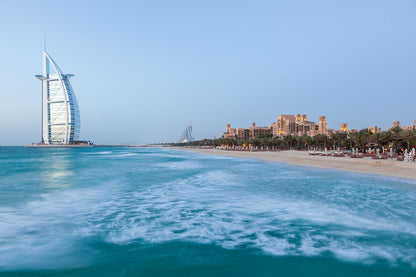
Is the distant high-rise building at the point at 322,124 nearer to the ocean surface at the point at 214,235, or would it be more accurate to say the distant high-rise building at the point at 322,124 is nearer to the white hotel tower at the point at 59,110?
the white hotel tower at the point at 59,110

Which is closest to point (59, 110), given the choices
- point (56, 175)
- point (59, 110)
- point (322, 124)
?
point (59, 110)

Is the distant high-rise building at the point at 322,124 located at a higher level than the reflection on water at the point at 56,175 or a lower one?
higher

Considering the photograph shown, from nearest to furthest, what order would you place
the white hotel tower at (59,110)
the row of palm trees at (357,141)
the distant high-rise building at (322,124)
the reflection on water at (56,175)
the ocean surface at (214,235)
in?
the ocean surface at (214,235)
the reflection on water at (56,175)
the row of palm trees at (357,141)
the white hotel tower at (59,110)
the distant high-rise building at (322,124)

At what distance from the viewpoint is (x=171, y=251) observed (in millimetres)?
6059

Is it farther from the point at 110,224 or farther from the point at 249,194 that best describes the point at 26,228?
the point at 249,194

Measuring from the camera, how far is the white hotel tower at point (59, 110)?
134 meters

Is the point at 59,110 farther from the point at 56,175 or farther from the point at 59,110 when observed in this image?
the point at 56,175

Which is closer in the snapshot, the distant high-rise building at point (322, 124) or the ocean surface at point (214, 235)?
the ocean surface at point (214, 235)

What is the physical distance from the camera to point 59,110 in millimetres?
135500

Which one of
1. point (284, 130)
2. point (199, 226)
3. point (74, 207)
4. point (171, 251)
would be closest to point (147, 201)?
point (74, 207)

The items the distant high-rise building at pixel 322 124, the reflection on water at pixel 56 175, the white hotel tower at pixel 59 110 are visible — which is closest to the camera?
the reflection on water at pixel 56 175

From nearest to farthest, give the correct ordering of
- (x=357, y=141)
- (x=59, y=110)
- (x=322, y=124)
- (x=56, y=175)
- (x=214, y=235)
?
(x=214, y=235), (x=56, y=175), (x=357, y=141), (x=59, y=110), (x=322, y=124)

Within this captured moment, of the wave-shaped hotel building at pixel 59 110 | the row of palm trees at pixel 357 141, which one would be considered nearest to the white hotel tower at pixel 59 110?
the wave-shaped hotel building at pixel 59 110

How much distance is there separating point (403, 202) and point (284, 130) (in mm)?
171146
